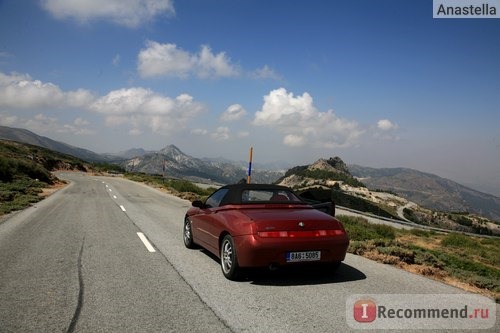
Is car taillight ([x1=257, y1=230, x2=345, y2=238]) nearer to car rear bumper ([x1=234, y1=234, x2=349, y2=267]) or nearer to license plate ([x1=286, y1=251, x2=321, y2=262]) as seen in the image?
car rear bumper ([x1=234, y1=234, x2=349, y2=267])

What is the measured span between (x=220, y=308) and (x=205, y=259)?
2826 millimetres

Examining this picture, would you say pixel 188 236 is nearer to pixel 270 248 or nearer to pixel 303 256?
pixel 270 248

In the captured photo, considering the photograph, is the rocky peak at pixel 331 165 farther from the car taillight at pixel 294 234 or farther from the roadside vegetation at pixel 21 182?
the car taillight at pixel 294 234

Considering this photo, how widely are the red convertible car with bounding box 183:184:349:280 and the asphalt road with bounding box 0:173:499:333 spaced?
0.37 meters

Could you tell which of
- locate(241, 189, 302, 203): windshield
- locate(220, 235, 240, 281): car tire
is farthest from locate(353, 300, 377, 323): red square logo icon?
locate(241, 189, 302, 203): windshield

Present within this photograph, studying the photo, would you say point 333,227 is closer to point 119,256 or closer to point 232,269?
point 232,269

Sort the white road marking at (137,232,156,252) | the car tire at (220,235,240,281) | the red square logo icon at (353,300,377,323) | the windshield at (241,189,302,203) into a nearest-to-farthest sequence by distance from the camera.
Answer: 1. the red square logo icon at (353,300,377,323)
2. the car tire at (220,235,240,281)
3. the windshield at (241,189,302,203)
4. the white road marking at (137,232,156,252)

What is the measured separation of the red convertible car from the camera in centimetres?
550

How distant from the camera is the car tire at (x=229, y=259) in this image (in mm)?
5746

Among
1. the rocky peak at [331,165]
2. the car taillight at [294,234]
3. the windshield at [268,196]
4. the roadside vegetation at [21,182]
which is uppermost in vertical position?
the rocky peak at [331,165]

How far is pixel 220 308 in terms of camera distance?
4.58m

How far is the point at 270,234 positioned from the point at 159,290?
1.69m

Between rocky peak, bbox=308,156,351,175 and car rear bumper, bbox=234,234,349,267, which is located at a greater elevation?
rocky peak, bbox=308,156,351,175

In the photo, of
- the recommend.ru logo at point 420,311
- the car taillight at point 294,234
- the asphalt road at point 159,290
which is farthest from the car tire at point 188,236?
the recommend.ru logo at point 420,311
